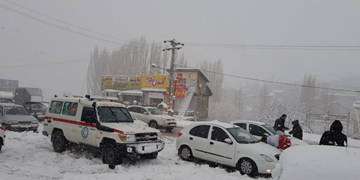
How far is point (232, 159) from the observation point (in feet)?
39.2

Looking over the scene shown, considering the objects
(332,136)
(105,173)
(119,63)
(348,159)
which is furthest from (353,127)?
(119,63)

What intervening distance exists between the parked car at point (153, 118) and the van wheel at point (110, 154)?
42.4 feet

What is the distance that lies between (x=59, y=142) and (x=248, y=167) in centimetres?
714

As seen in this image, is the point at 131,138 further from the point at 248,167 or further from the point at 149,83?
the point at 149,83

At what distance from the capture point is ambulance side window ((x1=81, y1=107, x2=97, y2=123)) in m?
12.8

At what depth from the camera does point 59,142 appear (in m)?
13.9

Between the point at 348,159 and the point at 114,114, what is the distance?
962cm

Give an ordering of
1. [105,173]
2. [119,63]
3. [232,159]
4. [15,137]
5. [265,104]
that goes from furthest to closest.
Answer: [265,104]
[119,63]
[15,137]
[232,159]
[105,173]

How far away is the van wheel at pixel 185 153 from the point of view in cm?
1330

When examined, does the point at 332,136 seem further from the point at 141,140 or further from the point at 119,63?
the point at 119,63

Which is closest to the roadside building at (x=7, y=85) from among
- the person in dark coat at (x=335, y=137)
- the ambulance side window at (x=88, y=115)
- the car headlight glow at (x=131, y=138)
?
the ambulance side window at (x=88, y=115)

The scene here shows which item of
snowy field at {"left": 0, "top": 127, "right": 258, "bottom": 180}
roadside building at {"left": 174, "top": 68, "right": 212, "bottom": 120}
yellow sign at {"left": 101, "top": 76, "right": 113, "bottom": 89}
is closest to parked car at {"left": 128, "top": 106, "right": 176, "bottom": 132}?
snowy field at {"left": 0, "top": 127, "right": 258, "bottom": 180}

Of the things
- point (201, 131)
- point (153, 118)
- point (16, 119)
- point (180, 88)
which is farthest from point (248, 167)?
point (180, 88)

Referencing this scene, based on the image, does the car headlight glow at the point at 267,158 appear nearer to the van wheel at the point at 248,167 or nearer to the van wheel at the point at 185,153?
the van wheel at the point at 248,167
